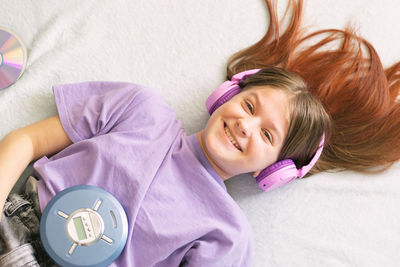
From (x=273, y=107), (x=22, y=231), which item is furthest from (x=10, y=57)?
(x=273, y=107)

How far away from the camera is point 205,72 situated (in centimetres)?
118

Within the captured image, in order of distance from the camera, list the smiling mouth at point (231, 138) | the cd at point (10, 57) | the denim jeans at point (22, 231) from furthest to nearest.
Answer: the cd at point (10, 57) → the smiling mouth at point (231, 138) → the denim jeans at point (22, 231)

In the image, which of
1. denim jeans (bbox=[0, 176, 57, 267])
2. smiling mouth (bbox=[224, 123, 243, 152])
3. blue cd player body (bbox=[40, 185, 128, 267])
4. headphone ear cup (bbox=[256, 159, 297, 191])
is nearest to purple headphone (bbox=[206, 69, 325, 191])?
headphone ear cup (bbox=[256, 159, 297, 191])

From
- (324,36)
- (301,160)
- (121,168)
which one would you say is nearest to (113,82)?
(121,168)

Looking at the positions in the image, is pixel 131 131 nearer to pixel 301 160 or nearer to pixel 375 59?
pixel 301 160

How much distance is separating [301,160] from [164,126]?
14.7 inches

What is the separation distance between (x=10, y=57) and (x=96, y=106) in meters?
0.29

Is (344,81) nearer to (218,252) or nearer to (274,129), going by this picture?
(274,129)

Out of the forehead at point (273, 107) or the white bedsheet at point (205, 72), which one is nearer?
the forehead at point (273, 107)

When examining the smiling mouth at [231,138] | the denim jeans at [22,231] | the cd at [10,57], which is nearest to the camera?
the denim jeans at [22,231]

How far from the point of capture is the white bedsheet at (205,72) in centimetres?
109

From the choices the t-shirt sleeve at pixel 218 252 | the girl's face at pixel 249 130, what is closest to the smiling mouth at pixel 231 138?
the girl's face at pixel 249 130

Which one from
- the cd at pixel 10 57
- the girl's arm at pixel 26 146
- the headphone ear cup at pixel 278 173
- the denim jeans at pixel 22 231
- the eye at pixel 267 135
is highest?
the cd at pixel 10 57

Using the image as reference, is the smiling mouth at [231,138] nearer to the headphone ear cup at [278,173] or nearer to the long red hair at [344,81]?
the headphone ear cup at [278,173]
